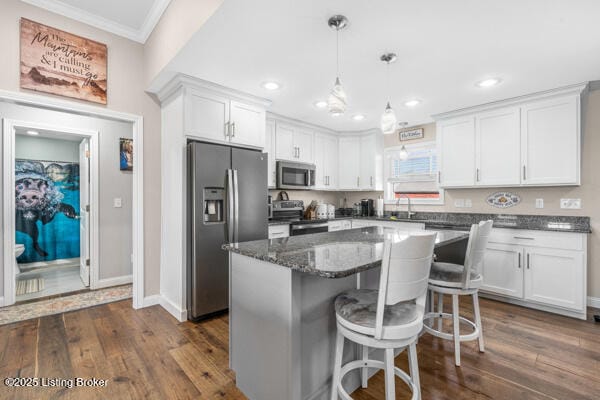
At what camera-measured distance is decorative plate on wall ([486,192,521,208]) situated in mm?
3562

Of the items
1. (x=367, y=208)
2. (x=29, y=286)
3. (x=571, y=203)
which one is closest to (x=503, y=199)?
(x=571, y=203)

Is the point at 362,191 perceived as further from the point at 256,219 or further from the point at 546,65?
the point at 546,65

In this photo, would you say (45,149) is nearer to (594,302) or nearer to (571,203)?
(571,203)

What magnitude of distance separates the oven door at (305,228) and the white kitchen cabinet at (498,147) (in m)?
2.14

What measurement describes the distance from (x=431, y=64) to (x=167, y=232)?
314 centimetres

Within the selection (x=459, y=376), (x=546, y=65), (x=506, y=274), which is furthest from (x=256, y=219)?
(x=546, y=65)

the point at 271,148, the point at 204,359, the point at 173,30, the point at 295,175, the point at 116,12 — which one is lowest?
the point at 204,359

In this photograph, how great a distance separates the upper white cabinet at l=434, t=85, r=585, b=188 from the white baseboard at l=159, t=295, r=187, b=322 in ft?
12.0

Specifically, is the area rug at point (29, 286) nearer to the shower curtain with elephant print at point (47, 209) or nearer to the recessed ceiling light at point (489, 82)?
the shower curtain with elephant print at point (47, 209)

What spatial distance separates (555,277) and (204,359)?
3520 millimetres

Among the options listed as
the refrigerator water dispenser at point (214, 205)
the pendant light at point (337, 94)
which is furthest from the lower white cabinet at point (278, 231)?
the pendant light at point (337, 94)

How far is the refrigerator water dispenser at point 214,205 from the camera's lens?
2.79m

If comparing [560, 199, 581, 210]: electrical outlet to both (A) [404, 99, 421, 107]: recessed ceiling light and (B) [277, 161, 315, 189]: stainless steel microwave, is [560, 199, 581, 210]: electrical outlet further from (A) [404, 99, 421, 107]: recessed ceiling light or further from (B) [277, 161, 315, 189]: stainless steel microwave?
(B) [277, 161, 315, 189]: stainless steel microwave

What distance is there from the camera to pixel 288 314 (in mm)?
1376
